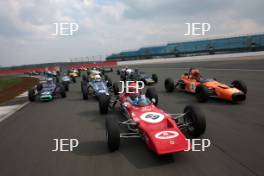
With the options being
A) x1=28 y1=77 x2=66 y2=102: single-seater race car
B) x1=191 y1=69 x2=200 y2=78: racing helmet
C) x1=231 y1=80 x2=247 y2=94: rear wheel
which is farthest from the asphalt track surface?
x1=28 y1=77 x2=66 y2=102: single-seater race car

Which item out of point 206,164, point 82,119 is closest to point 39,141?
point 82,119

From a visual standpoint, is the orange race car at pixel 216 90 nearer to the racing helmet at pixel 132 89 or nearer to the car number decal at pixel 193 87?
the car number decal at pixel 193 87

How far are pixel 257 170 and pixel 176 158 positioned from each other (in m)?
1.40

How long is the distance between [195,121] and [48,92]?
381 inches

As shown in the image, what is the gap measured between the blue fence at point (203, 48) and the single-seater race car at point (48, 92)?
121 ft

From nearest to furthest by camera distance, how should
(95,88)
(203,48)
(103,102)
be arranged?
(103,102)
(95,88)
(203,48)

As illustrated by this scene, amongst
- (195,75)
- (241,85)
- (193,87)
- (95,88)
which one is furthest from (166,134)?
(95,88)

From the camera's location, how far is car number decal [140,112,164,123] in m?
6.25

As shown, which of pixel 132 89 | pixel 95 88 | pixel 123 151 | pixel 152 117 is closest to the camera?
pixel 123 151

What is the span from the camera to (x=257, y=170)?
15.3 ft

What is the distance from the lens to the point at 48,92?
14.3m

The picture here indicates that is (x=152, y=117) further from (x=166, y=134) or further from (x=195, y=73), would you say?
(x=195, y=73)

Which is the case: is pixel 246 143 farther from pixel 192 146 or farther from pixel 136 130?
pixel 136 130

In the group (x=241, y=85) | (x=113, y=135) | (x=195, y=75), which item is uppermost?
(x=195, y=75)
